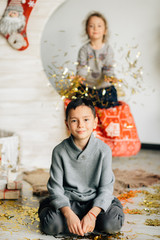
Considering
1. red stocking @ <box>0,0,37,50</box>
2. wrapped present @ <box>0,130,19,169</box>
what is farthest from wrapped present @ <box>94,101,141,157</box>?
red stocking @ <box>0,0,37,50</box>

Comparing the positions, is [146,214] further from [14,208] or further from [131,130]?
[131,130]

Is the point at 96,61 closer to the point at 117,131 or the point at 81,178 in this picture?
the point at 117,131

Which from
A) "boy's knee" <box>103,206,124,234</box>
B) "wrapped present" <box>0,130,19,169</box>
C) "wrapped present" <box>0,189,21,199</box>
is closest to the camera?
"boy's knee" <box>103,206,124,234</box>

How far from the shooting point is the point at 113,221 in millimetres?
1515

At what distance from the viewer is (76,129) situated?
1560 mm

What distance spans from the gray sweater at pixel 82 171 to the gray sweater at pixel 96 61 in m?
1.56

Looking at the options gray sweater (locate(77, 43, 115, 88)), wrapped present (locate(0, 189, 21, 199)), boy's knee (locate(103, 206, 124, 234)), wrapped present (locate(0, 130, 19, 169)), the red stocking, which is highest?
the red stocking

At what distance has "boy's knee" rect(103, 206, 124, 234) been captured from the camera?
151 centimetres

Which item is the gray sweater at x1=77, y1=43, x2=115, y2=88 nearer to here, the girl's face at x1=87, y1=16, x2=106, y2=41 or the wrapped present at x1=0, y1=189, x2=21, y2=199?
the girl's face at x1=87, y1=16, x2=106, y2=41

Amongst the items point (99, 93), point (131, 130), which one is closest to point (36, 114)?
point (99, 93)

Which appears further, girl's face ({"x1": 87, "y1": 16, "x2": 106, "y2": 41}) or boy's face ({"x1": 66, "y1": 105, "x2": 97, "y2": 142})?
girl's face ({"x1": 87, "y1": 16, "x2": 106, "y2": 41})

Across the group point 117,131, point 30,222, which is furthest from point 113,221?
point 117,131

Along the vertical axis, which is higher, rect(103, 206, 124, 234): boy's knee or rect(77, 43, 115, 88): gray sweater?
rect(77, 43, 115, 88): gray sweater

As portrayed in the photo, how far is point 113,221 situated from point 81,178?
259 mm
